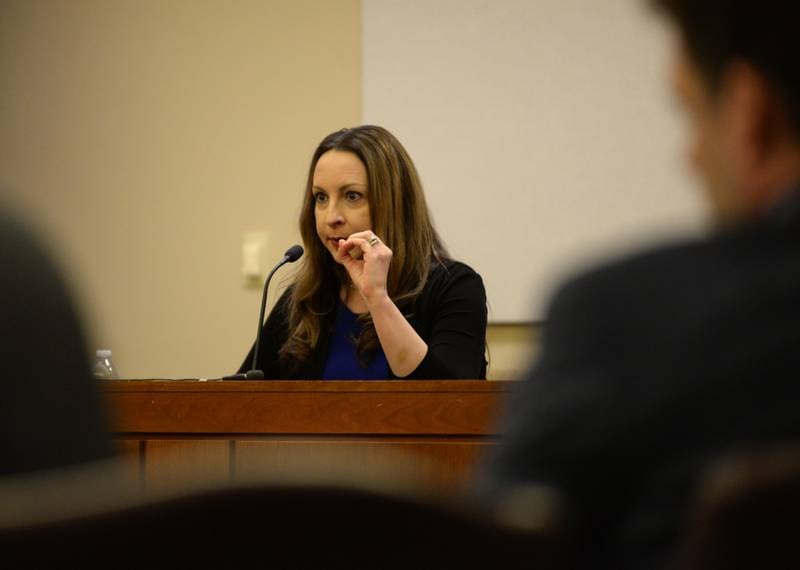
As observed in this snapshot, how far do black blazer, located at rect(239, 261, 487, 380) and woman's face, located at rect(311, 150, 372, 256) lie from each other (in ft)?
0.79

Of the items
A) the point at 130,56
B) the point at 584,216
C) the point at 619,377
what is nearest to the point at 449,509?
the point at 619,377

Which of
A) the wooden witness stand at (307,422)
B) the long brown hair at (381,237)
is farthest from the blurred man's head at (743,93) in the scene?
the long brown hair at (381,237)

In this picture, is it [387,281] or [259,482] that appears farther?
[387,281]

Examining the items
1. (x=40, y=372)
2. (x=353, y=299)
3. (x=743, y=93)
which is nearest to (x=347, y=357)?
(x=353, y=299)

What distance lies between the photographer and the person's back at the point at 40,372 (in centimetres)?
78

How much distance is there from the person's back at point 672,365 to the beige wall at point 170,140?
3.61m

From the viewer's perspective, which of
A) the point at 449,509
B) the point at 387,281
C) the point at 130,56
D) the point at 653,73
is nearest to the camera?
the point at 449,509

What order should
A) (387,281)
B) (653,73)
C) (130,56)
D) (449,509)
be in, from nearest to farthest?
1. (449,509)
2. (387,281)
3. (653,73)
4. (130,56)

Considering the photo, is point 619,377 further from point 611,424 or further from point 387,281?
point 387,281

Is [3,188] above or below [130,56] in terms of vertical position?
below

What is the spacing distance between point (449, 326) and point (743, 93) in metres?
2.32

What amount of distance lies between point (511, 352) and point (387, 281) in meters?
0.99

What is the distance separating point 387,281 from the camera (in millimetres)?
3125

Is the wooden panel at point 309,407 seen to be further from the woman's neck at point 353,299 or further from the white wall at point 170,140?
the white wall at point 170,140
